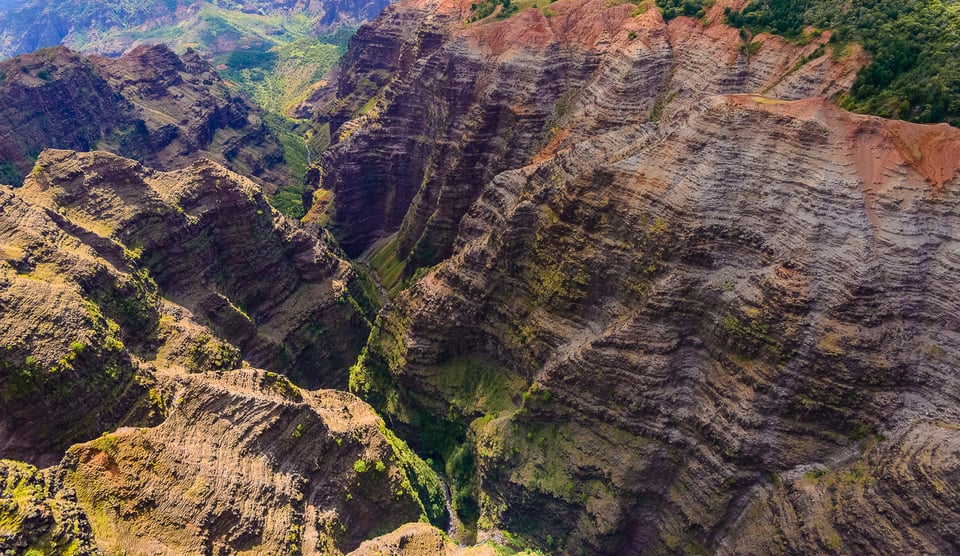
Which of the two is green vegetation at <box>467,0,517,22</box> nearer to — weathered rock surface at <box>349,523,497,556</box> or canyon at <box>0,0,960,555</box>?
canyon at <box>0,0,960,555</box>

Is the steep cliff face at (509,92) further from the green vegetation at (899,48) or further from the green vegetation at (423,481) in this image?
the green vegetation at (423,481)

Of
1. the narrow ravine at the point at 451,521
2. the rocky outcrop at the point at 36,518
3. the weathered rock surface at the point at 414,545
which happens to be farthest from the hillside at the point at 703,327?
the rocky outcrop at the point at 36,518

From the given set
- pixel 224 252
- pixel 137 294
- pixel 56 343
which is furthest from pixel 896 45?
pixel 56 343

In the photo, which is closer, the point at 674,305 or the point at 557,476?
the point at 674,305

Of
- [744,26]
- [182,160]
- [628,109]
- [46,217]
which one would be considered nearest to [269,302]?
[46,217]

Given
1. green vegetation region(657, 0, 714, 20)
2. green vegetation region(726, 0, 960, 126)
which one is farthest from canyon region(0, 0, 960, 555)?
green vegetation region(726, 0, 960, 126)

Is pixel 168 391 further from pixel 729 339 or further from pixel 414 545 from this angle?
pixel 729 339

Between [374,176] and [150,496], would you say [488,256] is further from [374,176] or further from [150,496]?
[374,176]
